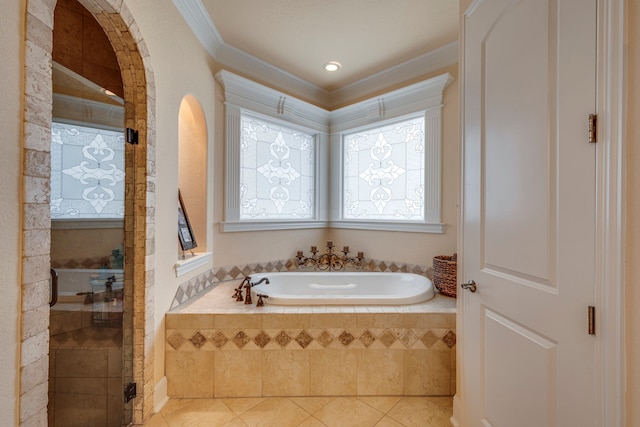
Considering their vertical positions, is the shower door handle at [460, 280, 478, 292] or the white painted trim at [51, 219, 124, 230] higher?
the white painted trim at [51, 219, 124, 230]

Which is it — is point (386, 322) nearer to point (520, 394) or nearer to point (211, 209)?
point (520, 394)

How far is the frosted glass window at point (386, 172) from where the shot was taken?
2.73 meters

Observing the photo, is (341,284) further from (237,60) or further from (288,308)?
(237,60)

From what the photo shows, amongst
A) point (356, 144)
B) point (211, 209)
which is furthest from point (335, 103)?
point (211, 209)

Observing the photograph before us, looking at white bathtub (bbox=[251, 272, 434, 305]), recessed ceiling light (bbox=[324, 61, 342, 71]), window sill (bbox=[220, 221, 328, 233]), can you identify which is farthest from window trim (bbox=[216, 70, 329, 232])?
white bathtub (bbox=[251, 272, 434, 305])

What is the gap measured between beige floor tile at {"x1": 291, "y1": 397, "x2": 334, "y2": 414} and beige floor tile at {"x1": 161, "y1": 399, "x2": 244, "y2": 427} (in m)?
Answer: 0.35

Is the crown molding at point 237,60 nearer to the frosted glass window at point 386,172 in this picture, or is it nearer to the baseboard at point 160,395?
the frosted glass window at point 386,172

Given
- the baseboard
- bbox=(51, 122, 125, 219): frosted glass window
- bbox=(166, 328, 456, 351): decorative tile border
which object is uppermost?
bbox=(51, 122, 125, 219): frosted glass window

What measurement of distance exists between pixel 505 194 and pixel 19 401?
189 cm

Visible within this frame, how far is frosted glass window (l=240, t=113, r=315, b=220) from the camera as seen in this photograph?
2.71 meters

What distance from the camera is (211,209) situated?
239 centimetres

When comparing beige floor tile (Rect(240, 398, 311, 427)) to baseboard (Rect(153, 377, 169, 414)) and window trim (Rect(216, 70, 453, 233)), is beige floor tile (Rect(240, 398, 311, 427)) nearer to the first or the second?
baseboard (Rect(153, 377, 169, 414))

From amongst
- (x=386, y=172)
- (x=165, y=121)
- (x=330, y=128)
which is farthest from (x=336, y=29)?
(x=165, y=121)

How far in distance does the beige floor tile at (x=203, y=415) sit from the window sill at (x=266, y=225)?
131cm
